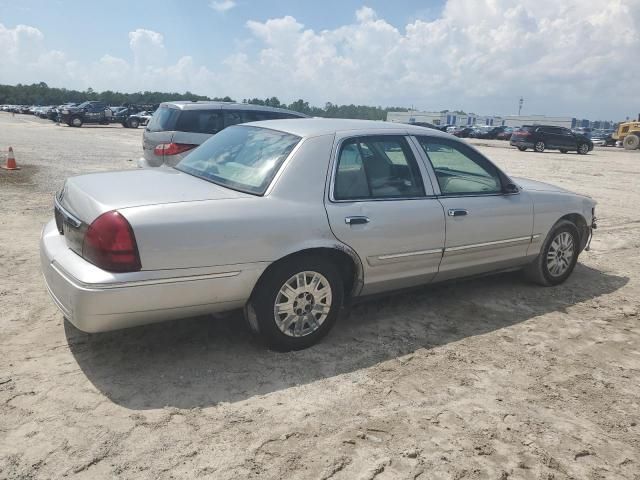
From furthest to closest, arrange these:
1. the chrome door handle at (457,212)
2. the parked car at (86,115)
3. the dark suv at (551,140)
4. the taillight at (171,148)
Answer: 1. the parked car at (86,115)
2. the dark suv at (551,140)
3. the taillight at (171,148)
4. the chrome door handle at (457,212)

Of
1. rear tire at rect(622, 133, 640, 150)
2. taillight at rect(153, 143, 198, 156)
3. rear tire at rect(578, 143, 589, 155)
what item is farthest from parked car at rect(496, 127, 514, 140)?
taillight at rect(153, 143, 198, 156)

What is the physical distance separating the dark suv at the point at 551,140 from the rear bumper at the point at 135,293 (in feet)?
97.1

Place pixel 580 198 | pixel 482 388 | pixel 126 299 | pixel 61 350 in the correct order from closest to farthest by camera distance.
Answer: pixel 126 299
pixel 482 388
pixel 61 350
pixel 580 198

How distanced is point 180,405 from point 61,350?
1.15 metres

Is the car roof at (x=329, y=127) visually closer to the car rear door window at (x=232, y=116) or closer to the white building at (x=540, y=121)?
the car rear door window at (x=232, y=116)

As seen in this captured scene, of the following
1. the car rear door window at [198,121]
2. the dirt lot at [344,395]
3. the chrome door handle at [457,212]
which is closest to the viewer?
the dirt lot at [344,395]

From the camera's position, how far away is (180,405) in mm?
3115

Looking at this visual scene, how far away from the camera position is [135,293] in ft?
10.2

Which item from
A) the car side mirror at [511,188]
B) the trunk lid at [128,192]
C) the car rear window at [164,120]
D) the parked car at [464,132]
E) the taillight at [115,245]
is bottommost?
the taillight at [115,245]

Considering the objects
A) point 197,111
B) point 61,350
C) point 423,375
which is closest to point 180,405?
point 61,350

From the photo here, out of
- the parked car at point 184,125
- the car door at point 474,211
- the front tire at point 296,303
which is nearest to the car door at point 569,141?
the parked car at point 184,125

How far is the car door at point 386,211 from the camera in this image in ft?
12.7

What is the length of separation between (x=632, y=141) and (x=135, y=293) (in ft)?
140

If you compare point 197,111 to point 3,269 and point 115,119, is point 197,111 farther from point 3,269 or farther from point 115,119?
point 115,119
